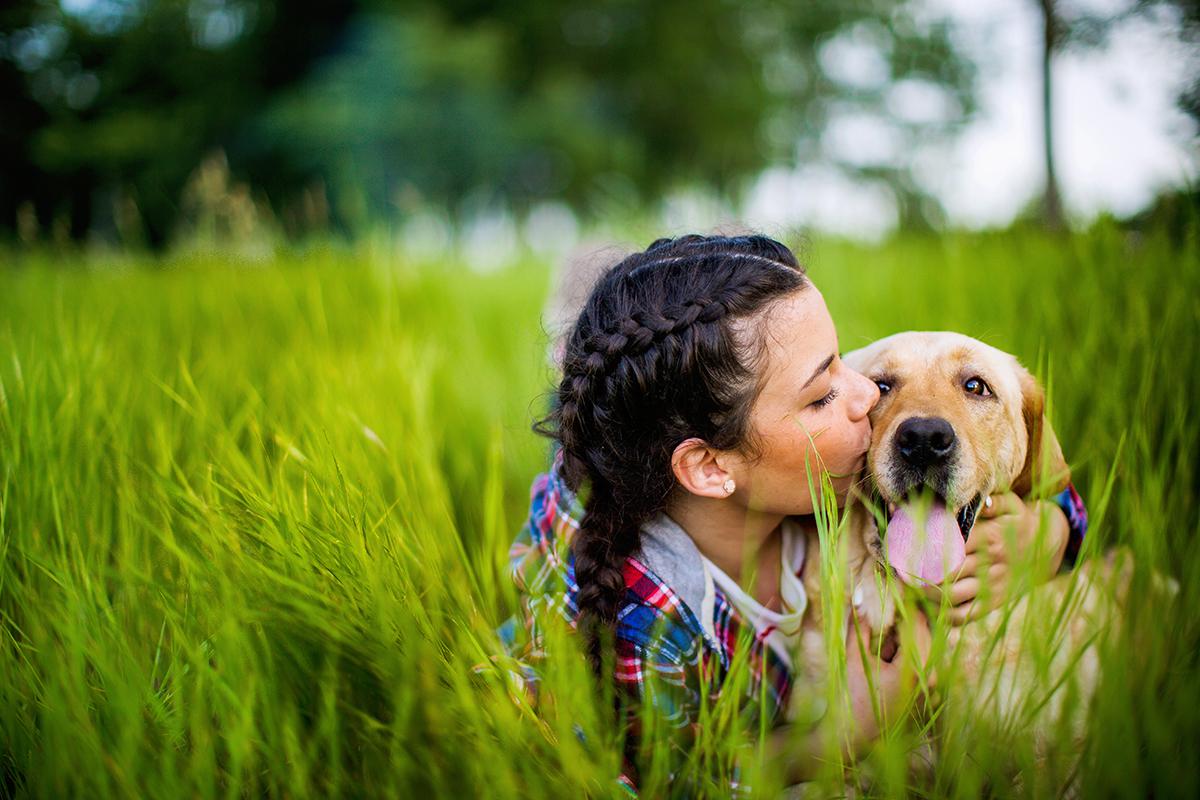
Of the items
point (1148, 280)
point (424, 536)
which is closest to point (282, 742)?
point (424, 536)

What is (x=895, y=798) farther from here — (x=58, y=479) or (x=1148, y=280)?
(x=1148, y=280)

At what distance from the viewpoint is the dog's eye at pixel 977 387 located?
182 cm

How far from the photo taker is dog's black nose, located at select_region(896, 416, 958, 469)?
1.65m

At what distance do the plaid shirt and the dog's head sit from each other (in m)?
0.21

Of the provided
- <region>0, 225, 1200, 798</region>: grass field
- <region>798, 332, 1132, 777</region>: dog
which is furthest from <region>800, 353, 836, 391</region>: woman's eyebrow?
<region>0, 225, 1200, 798</region>: grass field

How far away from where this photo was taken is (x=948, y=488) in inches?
65.3

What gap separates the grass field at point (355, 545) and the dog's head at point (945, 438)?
0.19m

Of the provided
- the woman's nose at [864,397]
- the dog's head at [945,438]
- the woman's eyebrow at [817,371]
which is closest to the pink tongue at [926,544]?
the dog's head at [945,438]

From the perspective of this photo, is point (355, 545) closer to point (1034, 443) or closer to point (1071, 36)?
point (1034, 443)

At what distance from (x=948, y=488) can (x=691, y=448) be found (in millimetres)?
535

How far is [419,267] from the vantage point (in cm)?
470

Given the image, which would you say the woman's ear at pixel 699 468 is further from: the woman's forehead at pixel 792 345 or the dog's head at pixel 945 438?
the dog's head at pixel 945 438

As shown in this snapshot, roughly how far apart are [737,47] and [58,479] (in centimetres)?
2202

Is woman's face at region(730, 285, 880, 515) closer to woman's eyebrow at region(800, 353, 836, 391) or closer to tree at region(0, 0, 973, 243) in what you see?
woman's eyebrow at region(800, 353, 836, 391)
